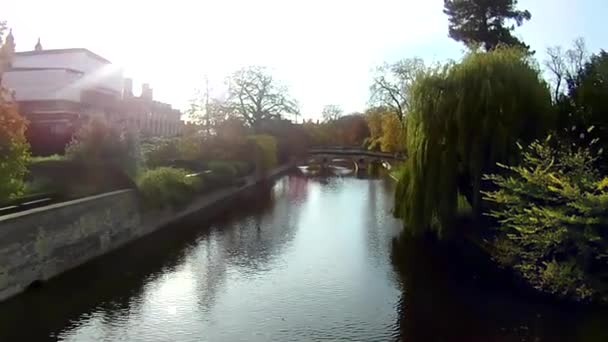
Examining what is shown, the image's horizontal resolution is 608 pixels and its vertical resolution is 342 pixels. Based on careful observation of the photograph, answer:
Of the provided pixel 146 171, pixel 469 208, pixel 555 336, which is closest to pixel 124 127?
pixel 146 171

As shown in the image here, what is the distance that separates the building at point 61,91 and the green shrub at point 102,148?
7321mm

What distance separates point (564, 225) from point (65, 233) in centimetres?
1025

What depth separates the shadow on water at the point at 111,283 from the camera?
930 centimetres

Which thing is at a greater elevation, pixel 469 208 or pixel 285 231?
pixel 469 208

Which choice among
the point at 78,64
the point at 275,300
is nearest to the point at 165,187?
the point at 275,300

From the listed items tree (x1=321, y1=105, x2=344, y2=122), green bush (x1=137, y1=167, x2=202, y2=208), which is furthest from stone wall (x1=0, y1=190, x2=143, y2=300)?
tree (x1=321, y1=105, x2=344, y2=122)

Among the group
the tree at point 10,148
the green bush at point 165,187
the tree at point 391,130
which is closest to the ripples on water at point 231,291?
the green bush at point 165,187

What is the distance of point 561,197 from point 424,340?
3626 millimetres

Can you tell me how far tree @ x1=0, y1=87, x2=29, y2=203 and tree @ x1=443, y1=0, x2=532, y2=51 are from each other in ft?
59.7

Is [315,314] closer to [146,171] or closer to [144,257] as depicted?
[144,257]

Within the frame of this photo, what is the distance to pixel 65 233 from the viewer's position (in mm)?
12406

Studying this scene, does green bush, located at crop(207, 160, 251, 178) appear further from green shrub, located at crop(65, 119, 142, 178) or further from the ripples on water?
green shrub, located at crop(65, 119, 142, 178)

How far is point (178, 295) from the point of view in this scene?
11.1 meters

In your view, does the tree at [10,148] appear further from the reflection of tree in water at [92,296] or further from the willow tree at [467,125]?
the willow tree at [467,125]
